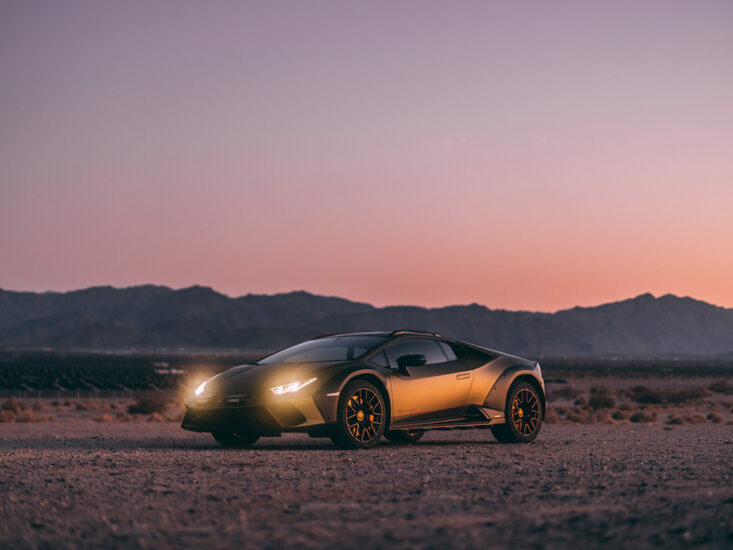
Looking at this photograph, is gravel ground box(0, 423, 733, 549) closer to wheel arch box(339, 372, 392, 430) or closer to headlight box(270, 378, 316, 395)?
wheel arch box(339, 372, 392, 430)

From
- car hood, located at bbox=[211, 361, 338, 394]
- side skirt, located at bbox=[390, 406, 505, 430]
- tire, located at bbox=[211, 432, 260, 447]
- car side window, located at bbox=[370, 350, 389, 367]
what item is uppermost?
car side window, located at bbox=[370, 350, 389, 367]

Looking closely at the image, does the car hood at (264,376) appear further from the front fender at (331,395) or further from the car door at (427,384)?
the car door at (427,384)

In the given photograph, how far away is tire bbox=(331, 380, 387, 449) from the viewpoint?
36.1 feet

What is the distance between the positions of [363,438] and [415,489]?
3699mm

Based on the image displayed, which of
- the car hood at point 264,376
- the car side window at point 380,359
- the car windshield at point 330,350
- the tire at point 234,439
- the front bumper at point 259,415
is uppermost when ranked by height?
the car windshield at point 330,350

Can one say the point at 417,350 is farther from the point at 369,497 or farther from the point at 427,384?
the point at 369,497

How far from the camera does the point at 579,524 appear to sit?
5855 mm

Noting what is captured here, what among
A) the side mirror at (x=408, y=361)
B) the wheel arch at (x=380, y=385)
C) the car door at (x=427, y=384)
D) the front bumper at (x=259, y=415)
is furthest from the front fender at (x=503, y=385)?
the front bumper at (x=259, y=415)

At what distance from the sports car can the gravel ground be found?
1.30 ft

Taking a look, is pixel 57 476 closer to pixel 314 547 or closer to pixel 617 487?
pixel 314 547

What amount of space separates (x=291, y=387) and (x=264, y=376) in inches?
19.2

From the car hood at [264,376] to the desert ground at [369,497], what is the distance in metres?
0.81

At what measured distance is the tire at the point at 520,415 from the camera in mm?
12758

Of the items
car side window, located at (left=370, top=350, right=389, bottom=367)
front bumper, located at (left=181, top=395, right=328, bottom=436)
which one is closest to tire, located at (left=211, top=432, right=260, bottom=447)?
front bumper, located at (left=181, top=395, right=328, bottom=436)
